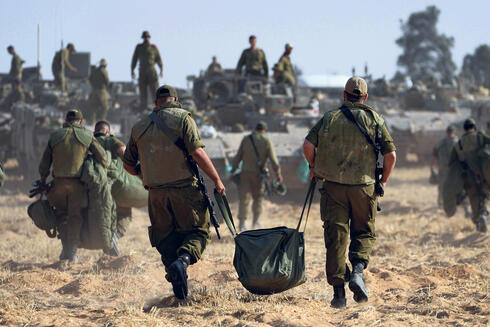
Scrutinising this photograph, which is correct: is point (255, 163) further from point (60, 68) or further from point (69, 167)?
point (60, 68)

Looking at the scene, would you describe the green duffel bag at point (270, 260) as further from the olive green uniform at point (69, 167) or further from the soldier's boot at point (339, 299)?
the olive green uniform at point (69, 167)

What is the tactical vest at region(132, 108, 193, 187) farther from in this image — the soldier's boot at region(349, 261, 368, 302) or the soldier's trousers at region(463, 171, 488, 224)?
the soldier's trousers at region(463, 171, 488, 224)

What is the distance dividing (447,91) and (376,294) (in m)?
20.3

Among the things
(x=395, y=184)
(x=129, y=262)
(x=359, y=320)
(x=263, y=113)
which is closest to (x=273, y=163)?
(x=129, y=262)

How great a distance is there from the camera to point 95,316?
5188 mm

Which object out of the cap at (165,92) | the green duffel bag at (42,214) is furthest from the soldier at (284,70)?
the cap at (165,92)

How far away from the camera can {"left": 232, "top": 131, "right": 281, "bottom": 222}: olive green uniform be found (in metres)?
11.8

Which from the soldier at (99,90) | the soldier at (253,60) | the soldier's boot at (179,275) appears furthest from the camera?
the soldier at (99,90)

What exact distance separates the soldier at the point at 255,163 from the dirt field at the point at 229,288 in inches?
46.9

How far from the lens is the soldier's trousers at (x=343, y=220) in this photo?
566cm

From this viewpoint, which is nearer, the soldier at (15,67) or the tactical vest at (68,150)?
the tactical vest at (68,150)

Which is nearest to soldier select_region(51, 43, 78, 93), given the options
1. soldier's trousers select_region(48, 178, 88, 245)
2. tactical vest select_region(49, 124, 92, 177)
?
soldier's trousers select_region(48, 178, 88, 245)

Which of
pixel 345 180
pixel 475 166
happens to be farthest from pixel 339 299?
pixel 475 166

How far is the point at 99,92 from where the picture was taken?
59.9ft
